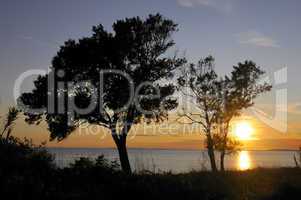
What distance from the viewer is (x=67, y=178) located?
46.8 ft

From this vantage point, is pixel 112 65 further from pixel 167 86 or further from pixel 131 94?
pixel 167 86

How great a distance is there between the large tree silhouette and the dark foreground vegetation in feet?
49.2

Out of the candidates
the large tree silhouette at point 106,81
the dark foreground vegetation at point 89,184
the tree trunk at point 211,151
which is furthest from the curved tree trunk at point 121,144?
the dark foreground vegetation at point 89,184

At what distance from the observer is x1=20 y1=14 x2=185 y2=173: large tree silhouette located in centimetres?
3284

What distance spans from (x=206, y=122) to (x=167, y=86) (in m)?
6.12

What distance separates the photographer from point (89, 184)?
14031mm

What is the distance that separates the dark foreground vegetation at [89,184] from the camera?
12.3 metres

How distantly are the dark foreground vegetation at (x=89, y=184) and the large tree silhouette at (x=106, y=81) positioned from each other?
15.0 m

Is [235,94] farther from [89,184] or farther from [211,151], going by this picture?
[89,184]

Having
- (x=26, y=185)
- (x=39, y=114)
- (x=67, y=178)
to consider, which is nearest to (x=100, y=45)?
(x=39, y=114)

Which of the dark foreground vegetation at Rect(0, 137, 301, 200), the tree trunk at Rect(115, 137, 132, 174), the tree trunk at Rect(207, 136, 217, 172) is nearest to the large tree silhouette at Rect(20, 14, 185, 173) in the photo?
the tree trunk at Rect(115, 137, 132, 174)

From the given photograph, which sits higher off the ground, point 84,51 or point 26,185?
point 84,51

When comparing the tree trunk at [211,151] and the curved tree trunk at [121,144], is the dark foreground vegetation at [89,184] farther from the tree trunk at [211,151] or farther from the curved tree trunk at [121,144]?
the tree trunk at [211,151]

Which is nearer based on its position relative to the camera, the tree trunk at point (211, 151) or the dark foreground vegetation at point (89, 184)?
the dark foreground vegetation at point (89, 184)
